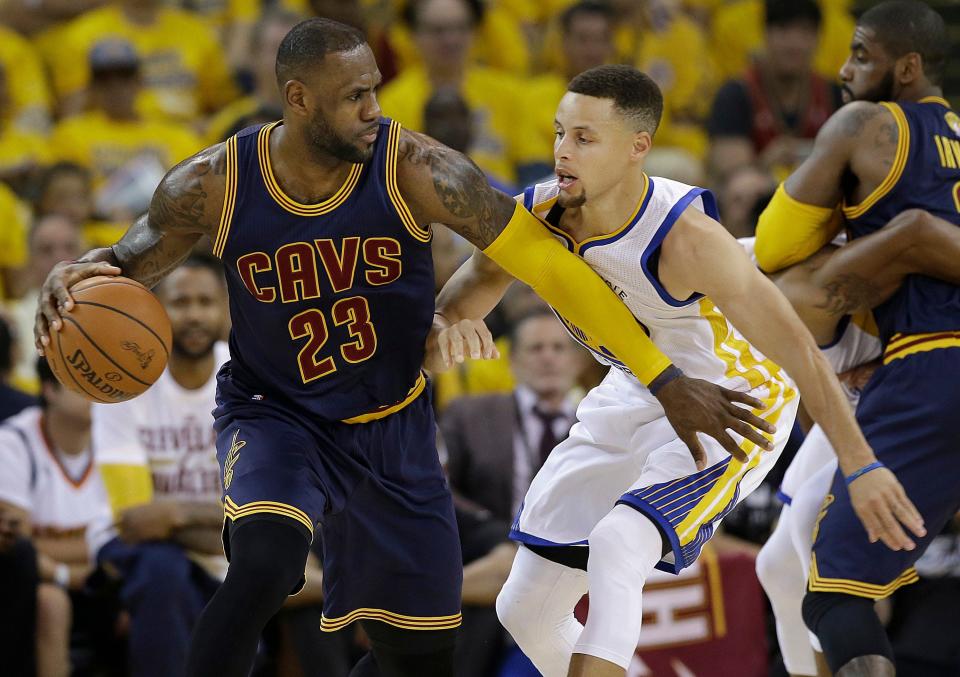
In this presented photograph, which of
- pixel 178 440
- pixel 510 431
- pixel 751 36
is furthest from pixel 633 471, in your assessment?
pixel 751 36

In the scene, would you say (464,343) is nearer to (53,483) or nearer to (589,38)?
(53,483)

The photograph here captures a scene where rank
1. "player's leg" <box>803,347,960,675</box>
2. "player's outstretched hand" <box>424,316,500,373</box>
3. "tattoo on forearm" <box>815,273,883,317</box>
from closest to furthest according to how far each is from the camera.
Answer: "player's outstretched hand" <box>424,316,500,373</box>
"player's leg" <box>803,347,960,675</box>
"tattoo on forearm" <box>815,273,883,317</box>

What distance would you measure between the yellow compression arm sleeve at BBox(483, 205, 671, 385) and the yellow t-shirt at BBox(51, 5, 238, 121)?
17.4ft

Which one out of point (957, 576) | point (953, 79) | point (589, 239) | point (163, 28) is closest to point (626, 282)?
point (589, 239)

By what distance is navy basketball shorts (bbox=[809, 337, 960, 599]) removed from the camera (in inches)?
182

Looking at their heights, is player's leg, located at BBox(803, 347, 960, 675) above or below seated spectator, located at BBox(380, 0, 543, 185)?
below

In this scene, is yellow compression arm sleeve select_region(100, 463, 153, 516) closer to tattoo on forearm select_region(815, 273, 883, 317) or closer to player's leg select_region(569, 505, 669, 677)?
player's leg select_region(569, 505, 669, 677)

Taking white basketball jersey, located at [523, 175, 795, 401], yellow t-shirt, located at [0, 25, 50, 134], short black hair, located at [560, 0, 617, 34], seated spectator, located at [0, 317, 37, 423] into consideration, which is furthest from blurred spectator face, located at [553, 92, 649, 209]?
yellow t-shirt, located at [0, 25, 50, 134]

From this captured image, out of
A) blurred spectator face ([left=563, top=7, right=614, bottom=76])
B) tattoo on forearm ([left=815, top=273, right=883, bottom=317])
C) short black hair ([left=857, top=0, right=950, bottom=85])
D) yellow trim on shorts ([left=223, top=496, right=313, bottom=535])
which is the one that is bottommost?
yellow trim on shorts ([left=223, top=496, right=313, bottom=535])

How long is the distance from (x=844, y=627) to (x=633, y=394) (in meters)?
1.00

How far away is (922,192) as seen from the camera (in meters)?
4.86

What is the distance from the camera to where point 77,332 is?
14.1ft

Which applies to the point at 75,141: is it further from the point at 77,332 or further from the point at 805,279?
the point at 805,279

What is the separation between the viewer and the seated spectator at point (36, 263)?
25.2 ft
